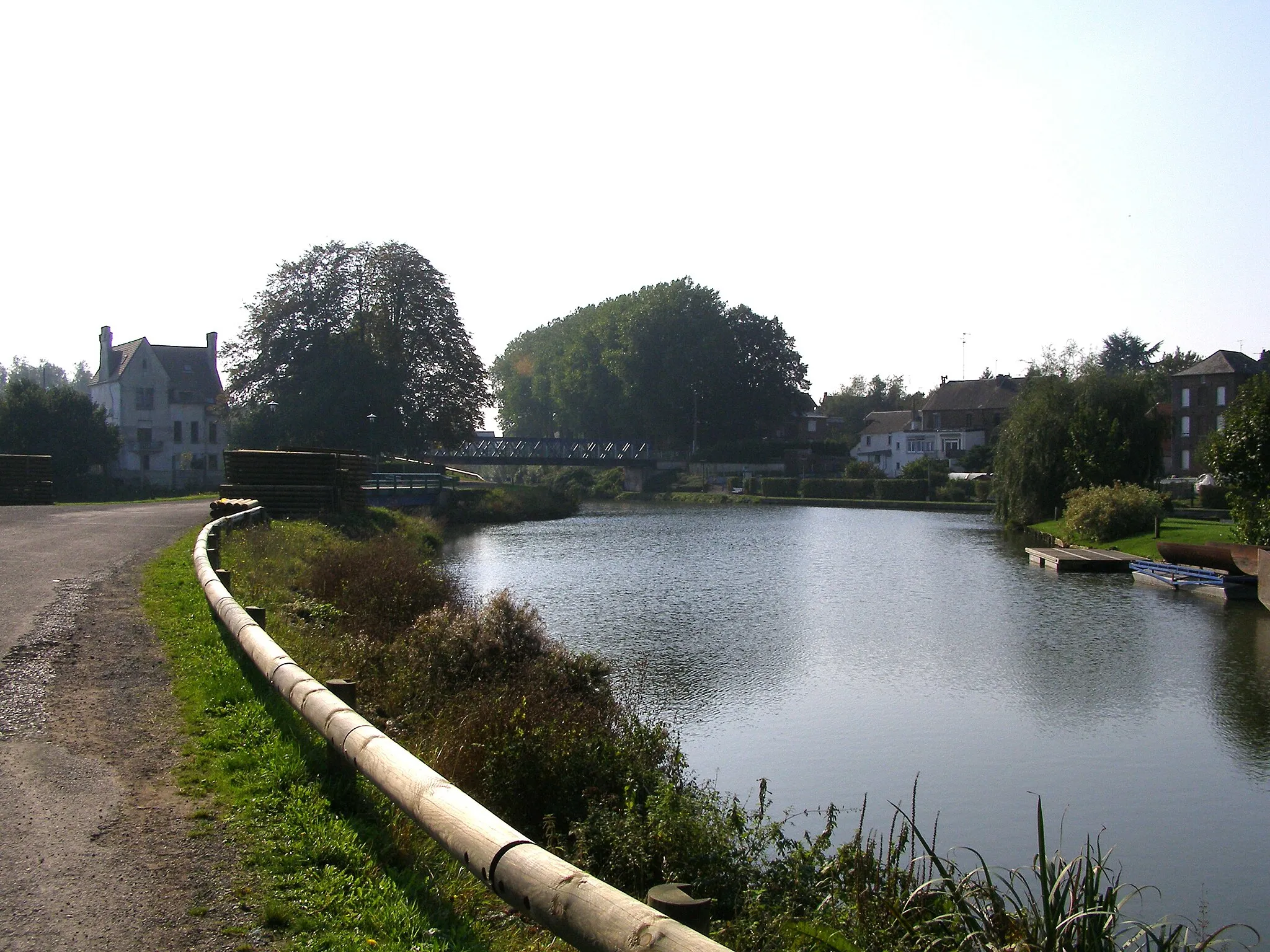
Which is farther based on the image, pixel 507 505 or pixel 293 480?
pixel 507 505

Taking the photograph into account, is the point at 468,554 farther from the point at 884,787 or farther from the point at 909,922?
the point at 909,922

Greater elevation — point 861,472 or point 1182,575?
point 861,472

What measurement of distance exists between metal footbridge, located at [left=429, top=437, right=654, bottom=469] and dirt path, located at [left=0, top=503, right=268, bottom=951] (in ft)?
256

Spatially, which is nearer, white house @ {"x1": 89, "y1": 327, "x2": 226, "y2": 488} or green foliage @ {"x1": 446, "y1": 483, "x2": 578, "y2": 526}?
green foliage @ {"x1": 446, "y1": 483, "x2": 578, "y2": 526}

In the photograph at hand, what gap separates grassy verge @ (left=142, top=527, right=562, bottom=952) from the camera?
4.72m

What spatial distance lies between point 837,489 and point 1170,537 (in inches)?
1858

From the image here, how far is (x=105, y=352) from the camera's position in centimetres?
7906

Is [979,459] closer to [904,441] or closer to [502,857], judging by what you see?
[904,441]

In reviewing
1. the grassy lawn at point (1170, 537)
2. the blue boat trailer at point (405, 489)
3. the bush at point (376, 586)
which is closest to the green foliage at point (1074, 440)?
the grassy lawn at point (1170, 537)

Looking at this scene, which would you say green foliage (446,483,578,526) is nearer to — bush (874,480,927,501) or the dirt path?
bush (874,480,927,501)

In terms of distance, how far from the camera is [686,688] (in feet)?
53.1

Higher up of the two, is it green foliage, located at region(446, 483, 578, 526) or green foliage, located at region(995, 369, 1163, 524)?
green foliage, located at region(995, 369, 1163, 524)

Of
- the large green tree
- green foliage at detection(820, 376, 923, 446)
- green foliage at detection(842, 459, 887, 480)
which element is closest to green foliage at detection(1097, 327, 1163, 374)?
green foliage at detection(820, 376, 923, 446)

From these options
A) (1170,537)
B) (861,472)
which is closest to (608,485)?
(861,472)
